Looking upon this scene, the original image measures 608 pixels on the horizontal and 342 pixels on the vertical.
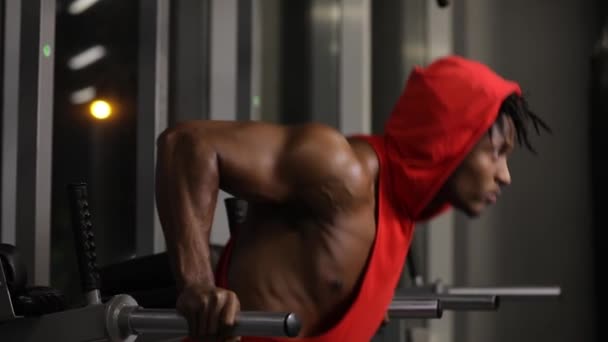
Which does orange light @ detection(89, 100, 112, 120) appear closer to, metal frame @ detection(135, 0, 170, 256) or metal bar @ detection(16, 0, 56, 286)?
metal frame @ detection(135, 0, 170, 256)

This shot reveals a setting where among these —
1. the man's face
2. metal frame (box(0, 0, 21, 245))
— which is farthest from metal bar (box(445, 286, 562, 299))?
metal frame (box(0, 0, 21, 245))

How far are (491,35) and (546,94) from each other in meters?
0.30

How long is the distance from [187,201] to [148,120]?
3.96 ft

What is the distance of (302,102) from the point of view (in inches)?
121

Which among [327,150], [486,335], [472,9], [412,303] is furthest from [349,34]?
[327,150]

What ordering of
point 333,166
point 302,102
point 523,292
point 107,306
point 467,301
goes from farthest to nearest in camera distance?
point 302,102 → point 523,292 → point 467,301 → point 333,166 → point 107,306

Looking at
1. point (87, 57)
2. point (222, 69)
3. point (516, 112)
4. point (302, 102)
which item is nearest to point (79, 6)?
point (87, 57)

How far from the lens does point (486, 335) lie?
138 inches

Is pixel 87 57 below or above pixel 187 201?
above

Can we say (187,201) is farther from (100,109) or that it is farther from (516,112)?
(100,109)

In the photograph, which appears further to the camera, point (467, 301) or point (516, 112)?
point (467, 301)

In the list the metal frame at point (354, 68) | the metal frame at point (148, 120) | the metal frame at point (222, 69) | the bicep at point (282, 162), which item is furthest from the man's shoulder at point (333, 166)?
the metal frame at point (354, 68)

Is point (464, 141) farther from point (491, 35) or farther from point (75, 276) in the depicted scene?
point (491, 35)

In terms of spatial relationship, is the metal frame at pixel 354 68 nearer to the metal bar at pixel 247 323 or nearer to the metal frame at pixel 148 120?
the metal frame at pixel 148 120
